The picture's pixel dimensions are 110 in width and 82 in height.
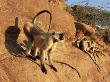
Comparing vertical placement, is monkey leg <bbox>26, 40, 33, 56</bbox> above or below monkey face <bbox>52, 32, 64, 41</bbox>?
below

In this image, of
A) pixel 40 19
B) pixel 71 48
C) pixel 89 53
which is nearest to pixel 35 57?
pixel 40 19

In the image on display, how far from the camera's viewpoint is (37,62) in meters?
9.96

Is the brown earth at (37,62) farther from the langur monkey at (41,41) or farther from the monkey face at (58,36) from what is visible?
the monkey face at (58,36)

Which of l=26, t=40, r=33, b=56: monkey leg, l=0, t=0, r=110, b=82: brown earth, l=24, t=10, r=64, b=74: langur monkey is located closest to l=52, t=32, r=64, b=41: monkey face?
l=24, t=10, r=64, b=74: langur monkey

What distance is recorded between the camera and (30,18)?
1172cm

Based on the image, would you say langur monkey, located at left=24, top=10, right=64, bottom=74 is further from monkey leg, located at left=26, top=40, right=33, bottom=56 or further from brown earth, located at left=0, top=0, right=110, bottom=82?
brown earth, located at left=0, top=0, right=110, bottom=82

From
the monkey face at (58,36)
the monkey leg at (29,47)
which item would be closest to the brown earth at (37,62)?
the monkey leg at (29,47)

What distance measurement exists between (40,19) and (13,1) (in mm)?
1048

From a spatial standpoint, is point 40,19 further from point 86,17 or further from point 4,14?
point 86,17

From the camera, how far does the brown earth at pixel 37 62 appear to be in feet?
30.7

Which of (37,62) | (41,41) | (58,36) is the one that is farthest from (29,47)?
(58,36)

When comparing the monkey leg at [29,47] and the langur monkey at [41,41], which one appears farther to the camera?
the monkey leg at [29,47]

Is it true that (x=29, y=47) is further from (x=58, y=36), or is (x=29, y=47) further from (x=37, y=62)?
(x=58, y=36)

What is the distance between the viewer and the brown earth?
9347 mm
